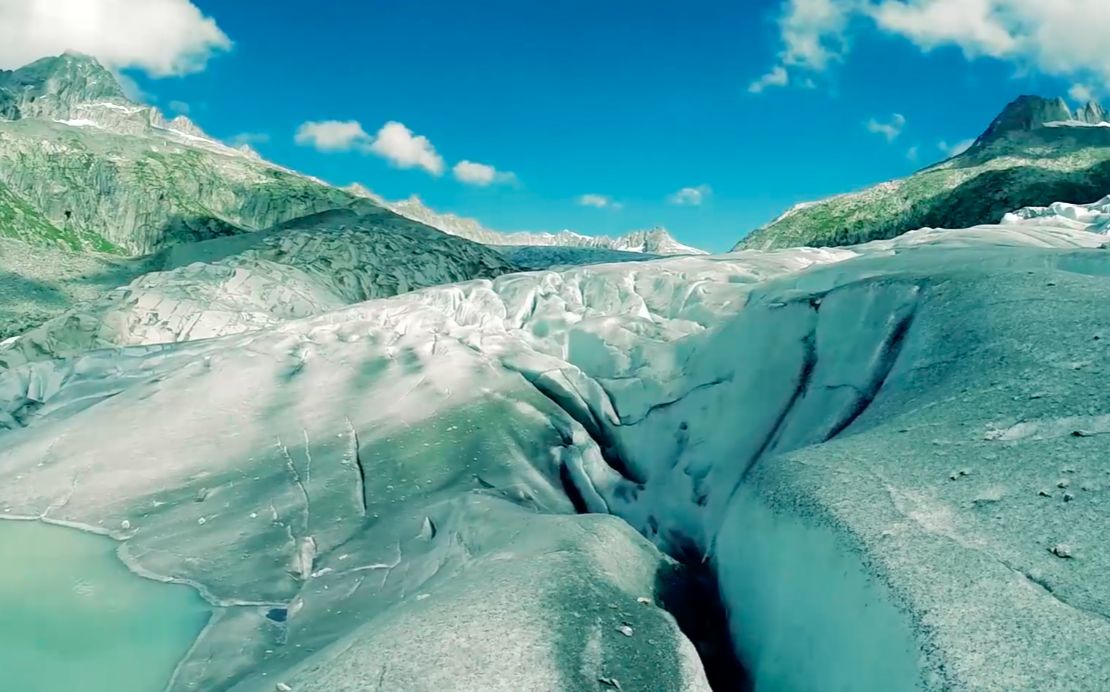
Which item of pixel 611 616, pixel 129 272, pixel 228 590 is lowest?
pixel 228 590

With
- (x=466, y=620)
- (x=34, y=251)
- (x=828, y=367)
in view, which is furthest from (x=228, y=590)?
(x=34, y=251)

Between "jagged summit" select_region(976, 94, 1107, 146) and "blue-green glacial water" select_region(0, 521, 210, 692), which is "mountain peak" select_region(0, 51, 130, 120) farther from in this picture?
"jagged summit" select_region(976, 94, 1107, 146)

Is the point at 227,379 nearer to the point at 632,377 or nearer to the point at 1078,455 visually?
the point at 632,377

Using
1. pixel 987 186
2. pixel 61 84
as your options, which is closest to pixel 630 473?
pixel 987 186

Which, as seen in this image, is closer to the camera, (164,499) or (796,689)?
(796,689)

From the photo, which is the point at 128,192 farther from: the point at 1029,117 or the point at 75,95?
the point at 1029,117
